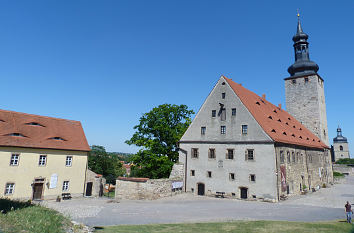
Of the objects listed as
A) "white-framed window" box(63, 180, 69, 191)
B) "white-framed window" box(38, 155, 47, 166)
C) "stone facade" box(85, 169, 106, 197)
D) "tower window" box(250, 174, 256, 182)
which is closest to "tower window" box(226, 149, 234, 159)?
"tower window" box(250, 174, 256, 182)

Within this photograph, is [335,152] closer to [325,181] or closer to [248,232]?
[325,181]

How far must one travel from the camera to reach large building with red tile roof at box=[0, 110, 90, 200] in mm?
22688

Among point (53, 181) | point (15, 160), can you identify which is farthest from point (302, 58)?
point (15, 160)

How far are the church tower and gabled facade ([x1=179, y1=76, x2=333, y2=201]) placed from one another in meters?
16.2

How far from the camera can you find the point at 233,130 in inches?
1029

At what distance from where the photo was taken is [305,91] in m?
44.2

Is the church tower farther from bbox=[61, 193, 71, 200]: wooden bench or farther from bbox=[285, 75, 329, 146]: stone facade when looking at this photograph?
bbox=[61, 193, 71, 200]: wooden bench

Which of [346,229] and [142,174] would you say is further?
[142,174]

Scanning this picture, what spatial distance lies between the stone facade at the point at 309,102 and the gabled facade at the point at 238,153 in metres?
15.8

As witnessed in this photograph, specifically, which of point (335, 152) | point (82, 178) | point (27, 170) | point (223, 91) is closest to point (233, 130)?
point (223, 91)

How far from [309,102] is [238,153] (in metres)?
27.4

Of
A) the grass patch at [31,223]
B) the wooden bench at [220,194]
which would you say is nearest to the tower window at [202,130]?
the wooden bench at [220,194]

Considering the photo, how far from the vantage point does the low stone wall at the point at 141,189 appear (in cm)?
2342

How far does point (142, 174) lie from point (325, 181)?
1235 inches
